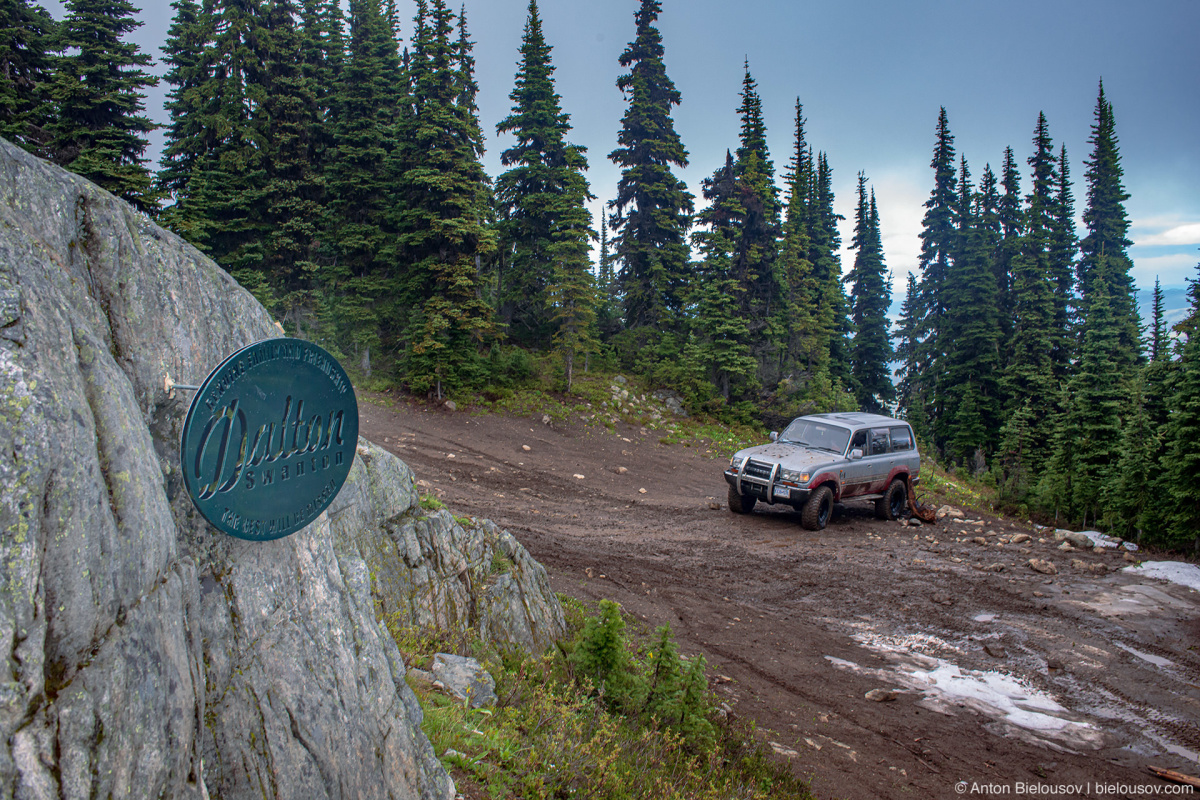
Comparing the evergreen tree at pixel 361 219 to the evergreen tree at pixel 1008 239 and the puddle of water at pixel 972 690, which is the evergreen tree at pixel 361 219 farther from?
the evergreen tree at pixel 1008 239

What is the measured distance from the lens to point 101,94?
57.8 ft

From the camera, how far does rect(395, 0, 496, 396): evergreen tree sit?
2388cm

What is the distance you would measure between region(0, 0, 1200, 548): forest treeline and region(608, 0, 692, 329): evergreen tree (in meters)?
0.12

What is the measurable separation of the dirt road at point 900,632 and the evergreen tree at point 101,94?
41.3 feet

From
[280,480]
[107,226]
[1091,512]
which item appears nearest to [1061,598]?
[1091,512]

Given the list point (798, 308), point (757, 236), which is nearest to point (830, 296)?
Answer: point (798, 308)

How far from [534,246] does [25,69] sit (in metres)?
19.0

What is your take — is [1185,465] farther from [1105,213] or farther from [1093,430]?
[1105,213]

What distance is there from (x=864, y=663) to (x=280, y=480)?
778cm

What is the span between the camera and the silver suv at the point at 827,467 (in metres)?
13.5

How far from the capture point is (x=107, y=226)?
9.52ft

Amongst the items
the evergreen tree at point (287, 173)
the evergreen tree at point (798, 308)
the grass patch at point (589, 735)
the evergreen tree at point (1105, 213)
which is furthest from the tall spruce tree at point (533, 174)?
the evergreen tree at point (1105, 213)

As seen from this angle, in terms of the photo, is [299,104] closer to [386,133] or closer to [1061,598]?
[386,133]

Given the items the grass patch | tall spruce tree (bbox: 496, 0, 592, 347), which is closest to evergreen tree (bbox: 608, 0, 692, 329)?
tall spruce tree (bbox: 496, 0, 592, 347)
